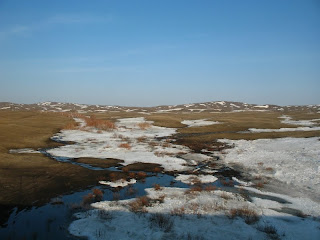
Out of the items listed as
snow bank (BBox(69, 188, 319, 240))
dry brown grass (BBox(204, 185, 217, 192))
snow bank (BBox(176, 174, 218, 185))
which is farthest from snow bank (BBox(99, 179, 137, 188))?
dry brown grass (BBox(204, 185, 217, 192))

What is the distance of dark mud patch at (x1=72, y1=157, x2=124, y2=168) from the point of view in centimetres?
2292

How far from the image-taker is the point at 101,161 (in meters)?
24.3

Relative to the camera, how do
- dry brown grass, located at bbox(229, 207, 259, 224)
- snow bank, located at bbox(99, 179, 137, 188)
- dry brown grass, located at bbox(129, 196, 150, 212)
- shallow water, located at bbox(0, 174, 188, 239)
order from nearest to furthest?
shallow water, located at bbox(0, 174, 188, 239) → dry brown grass, located at bbox(229, 207, 259, 224) → dry brown grass, located at bbox(129, 196, 150, 212) → snow bank, located at bbox(99, 179, 137, 188)

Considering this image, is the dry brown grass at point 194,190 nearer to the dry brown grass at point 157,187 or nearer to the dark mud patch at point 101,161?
the dry brown grass at point 157,187

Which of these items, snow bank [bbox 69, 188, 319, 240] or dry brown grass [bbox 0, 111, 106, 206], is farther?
dry brown grass [bbox 0, 111, 106, 206]

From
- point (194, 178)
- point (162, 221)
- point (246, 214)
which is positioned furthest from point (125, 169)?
point (246, 214)

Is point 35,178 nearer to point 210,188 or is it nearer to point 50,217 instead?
point 50,217

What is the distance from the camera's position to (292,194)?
1591 centimetres

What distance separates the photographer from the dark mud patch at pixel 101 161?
75.2 feet

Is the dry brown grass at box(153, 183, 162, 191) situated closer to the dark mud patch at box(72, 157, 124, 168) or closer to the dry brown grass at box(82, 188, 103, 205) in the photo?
the dry brown grass at box(82, 188, 103, 205)

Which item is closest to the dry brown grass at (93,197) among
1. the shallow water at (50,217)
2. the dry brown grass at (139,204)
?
the shallow water at (50,217)

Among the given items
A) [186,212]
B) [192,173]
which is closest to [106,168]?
[192,173]

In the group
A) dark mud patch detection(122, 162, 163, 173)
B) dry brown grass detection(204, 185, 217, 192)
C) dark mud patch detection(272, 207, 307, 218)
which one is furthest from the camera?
dark mud patch detection(122, 162, 163, 173)

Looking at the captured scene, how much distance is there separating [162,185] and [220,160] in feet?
33.1
